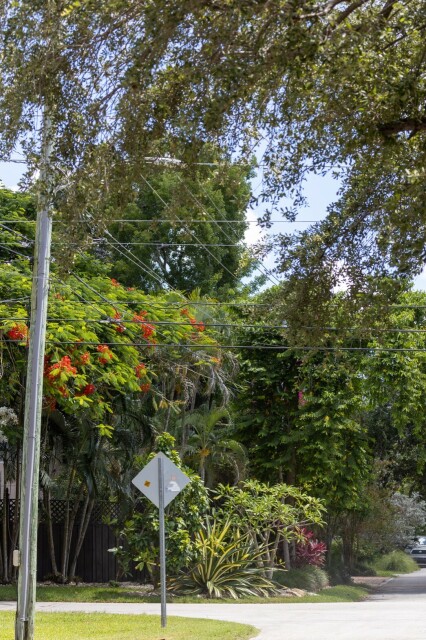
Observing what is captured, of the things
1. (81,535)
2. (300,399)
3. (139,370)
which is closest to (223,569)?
(81,535)

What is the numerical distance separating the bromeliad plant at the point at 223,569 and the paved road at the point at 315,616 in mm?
1458

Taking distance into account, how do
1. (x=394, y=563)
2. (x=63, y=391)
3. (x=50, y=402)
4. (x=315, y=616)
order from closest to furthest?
(x=315, y=616)
(x=63, y=391)
(x=50, y=402)
(x=394, y=563)

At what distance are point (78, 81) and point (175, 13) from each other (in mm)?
1491

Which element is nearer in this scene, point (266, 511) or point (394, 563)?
point (266, 511)

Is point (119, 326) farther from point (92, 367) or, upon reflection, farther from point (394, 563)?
point (394, 563)

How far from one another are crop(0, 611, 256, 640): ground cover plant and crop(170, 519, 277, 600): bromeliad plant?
5589mm

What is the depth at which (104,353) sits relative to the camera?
71.7 feet

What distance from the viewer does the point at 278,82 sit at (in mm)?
9375

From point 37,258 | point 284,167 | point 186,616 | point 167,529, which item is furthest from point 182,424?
point 284,167

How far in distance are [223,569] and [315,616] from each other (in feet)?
17.6

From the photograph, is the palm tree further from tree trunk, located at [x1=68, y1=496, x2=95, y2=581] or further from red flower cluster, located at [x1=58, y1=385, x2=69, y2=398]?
red flower cluster, located at [x1=58, y1=385, x2=69, y2=398]

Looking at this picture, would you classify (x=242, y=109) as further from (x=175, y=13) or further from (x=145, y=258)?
(x=145, y=258)

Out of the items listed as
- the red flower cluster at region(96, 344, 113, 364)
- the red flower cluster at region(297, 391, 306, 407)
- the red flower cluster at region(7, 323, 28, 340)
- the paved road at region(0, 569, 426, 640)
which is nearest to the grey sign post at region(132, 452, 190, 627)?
the paved road at region(0, 569, 426, 640)

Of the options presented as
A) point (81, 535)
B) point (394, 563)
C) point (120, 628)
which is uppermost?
point (81, 535)
